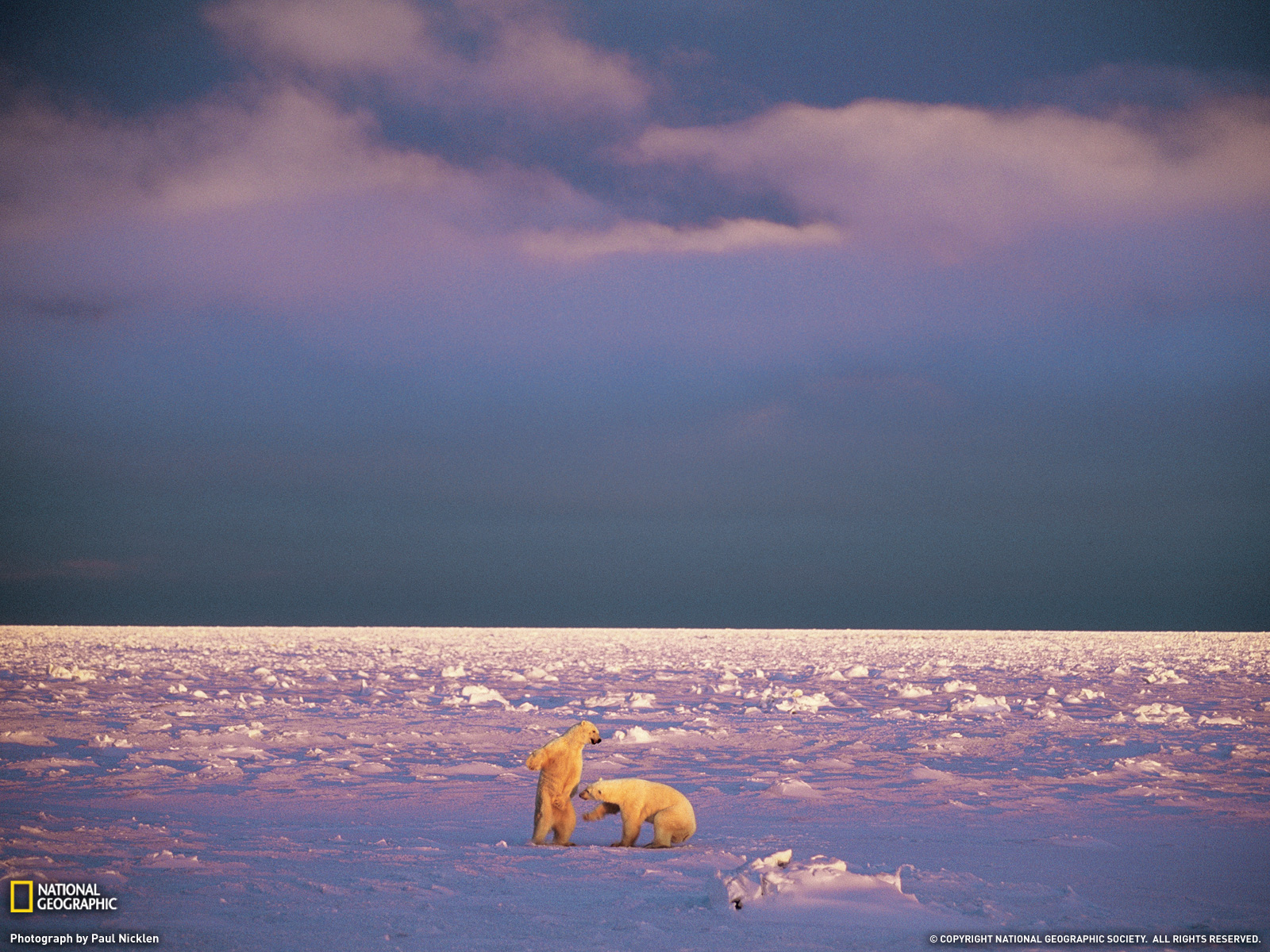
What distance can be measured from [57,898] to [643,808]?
3.26 m

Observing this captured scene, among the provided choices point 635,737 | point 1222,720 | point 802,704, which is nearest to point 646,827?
point 635,737

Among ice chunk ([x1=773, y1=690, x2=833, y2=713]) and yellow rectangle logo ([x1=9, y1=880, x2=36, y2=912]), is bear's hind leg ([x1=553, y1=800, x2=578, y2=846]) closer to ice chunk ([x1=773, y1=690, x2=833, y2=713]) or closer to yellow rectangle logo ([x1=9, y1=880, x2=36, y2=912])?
yellow rectangle logo ([x1=9, y1=880, x2=36, y2=912])

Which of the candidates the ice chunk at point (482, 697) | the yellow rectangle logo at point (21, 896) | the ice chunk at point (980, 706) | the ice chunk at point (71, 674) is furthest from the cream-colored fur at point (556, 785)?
the ice chunk at point (71, 674)

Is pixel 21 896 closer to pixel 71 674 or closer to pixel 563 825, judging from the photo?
pixel 563 825

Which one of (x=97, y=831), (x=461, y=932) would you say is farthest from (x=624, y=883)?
(x=97, y=831)

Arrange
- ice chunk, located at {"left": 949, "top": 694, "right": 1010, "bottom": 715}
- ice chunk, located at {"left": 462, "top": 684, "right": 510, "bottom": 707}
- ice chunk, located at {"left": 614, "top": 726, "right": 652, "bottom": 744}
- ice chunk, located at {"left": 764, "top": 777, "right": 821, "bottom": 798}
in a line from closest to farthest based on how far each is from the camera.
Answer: ice chunk, located at {"left": 764, "top": 777, "right": 821, "bottom": 798} → ice chunk, located at {"left": 614, "top": 726, "right": 652, "bottom": 744} → ice chunk, located at {"left": 949, "top": 694, "right": 1010, "bottom": 715} → ice chunk, located at {"left": 462, "top": 684, "right": 510, "bottom": 707}

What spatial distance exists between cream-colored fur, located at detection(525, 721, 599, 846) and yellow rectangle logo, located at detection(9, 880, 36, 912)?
2.74m

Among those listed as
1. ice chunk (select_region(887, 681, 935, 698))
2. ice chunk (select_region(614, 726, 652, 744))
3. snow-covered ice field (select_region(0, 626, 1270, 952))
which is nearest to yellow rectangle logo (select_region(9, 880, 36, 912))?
snow-covered ice field (select_region(0, 626, 1270, 952))

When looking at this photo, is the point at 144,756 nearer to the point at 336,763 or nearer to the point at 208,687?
the point at 336,763

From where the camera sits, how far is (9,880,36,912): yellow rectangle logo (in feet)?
15.8

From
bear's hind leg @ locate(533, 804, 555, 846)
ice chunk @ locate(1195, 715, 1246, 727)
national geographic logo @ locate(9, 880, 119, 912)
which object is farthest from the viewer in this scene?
ice chunk @ locate(1195, 715, 1246, 727)

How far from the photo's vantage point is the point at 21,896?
4.94 m

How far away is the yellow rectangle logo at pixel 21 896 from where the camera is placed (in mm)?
4805

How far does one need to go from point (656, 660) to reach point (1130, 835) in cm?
2433
